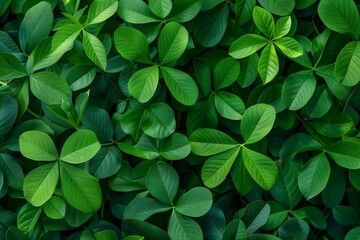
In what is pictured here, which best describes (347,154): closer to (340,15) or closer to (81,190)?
(340,15)

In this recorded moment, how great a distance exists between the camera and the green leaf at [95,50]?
38.4 inches

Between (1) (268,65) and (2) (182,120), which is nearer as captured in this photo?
(1) (268,65)

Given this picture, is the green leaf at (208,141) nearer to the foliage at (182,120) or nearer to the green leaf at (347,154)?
the foliage at (182,120)

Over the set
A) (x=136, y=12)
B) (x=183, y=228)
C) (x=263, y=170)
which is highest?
(x=136, y=12)

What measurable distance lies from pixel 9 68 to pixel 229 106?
432 mm

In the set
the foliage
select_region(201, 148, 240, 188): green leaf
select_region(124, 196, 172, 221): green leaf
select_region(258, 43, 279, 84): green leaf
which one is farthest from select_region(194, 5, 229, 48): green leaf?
select_region(124, 196, 172, 221): green leaf

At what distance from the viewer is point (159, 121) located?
100cm

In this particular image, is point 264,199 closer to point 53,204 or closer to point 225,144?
point 225,144

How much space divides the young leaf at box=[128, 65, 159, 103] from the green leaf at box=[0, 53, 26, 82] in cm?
22

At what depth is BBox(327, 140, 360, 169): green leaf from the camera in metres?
0.97


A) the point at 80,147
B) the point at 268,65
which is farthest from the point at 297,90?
the point at 80,147

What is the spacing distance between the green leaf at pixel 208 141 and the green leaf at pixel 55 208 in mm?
272

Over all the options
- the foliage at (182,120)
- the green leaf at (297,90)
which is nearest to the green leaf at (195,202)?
A: the foliage at (182,120)

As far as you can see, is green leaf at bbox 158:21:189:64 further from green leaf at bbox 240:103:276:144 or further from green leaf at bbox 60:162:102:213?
green leaf at bbox 60:162:102:213
